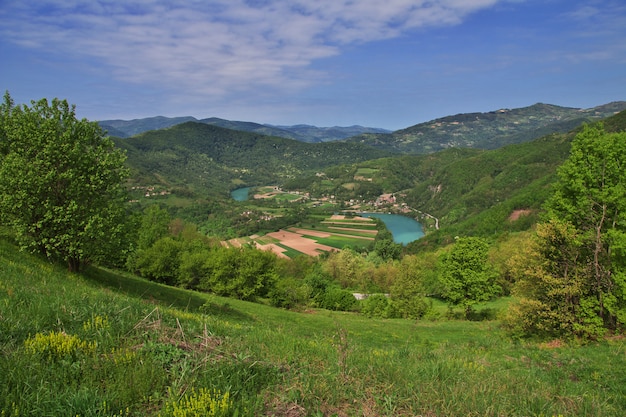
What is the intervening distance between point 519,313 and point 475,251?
1720 cm

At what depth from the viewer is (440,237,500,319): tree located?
3469cm

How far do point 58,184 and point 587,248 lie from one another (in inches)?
1097

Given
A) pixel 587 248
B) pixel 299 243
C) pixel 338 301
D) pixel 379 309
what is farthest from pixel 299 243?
pixel 587 248

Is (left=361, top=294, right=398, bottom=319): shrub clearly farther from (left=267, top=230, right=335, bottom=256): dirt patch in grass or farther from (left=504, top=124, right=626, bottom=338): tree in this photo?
(left=267, top=230, right=335, bottom=256): dirt patch in grass

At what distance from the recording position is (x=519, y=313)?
62.4 ft

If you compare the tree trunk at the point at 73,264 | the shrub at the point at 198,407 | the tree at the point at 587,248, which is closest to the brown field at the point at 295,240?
the tree trunk at the point at 73,264

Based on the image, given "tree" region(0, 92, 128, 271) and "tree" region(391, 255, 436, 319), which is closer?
"tree" region(0, 92, 128, 271)

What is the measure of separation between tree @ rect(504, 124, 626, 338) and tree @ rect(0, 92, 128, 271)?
2287 centimetres

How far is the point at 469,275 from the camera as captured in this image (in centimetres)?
3478

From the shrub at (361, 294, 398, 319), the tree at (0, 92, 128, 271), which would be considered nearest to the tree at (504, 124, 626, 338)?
the shrub at (361, 294, 398, 319)

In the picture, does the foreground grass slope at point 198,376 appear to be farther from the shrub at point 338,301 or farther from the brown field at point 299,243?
the brown field at point 299,243

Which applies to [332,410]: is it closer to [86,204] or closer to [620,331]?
[86,204]

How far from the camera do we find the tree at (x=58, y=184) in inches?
550

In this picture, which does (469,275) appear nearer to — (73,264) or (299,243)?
(73,264)
